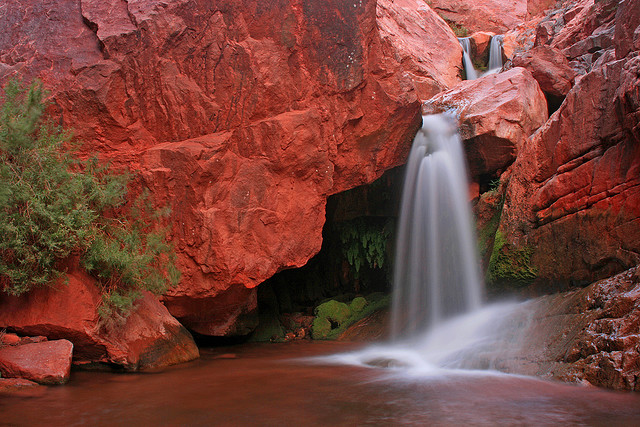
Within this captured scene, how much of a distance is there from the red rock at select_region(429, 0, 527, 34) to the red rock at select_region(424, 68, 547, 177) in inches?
435

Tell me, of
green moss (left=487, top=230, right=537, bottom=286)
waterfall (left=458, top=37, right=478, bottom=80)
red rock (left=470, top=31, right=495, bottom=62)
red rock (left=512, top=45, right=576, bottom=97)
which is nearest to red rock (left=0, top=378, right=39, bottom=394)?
green moss (left=487, top=230, right=537, bottom=286)

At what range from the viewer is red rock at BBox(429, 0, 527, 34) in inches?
826

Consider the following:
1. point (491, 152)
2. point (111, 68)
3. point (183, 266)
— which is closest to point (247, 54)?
point (111, 68)

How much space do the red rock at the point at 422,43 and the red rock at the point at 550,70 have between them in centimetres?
413

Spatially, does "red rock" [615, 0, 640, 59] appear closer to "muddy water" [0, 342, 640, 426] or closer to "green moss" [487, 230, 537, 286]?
"green moss" [487, 230, 537, 286]

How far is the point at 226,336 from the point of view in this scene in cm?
1084

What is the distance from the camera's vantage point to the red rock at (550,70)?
1097cm

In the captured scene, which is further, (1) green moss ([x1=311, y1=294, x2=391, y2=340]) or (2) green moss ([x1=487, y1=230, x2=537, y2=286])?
(1) green moss ([x1=311, y1=294, x2=391, y2=340])

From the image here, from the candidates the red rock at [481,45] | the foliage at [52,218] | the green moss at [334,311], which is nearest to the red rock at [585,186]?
the green moss at [334,311]

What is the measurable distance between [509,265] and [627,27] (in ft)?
14.3

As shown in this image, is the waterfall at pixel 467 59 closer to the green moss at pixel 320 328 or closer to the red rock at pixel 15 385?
the green moss at pixel 320 328

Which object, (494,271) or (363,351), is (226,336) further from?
(494,271)

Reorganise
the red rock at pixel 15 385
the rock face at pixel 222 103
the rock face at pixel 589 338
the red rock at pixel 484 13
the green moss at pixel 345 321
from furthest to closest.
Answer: the red rock at pixel 484 13 < the green moss at pixel 345 321 < the rock face at pixel 222 103 < the red rock at pixel 15 385 < the rock face at pixel 589 338

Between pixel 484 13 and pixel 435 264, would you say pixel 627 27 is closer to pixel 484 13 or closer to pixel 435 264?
pixel 435 264
